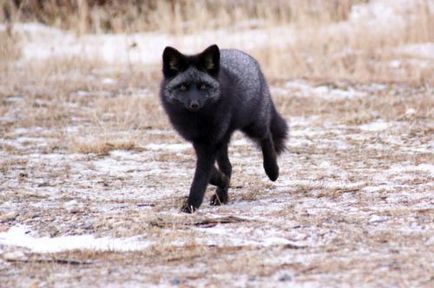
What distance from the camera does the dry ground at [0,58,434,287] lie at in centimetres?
408

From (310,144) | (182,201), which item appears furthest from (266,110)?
(310,144)

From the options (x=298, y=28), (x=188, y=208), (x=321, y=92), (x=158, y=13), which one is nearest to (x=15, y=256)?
(x=188, y=208)

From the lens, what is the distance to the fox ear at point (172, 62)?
5.74m

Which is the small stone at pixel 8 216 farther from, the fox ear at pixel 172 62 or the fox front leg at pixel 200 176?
the fox ear at pixel 172 62

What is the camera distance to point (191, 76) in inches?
226

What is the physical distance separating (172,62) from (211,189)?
1.44m

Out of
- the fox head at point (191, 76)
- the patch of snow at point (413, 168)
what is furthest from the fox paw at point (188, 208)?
the patch of snow at point (413, 168)

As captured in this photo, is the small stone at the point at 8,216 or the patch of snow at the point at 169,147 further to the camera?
the patch of snow at the point at 169,147

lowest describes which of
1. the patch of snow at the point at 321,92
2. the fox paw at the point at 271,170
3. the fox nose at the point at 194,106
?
the patch of snow at the point at 321,92

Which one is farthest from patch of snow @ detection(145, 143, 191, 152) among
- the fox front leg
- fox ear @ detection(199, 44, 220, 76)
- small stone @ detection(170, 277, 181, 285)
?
small stone @ detection(170, 277, 181, 285)

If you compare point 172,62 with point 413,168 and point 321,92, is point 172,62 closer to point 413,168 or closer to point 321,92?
point 413,168

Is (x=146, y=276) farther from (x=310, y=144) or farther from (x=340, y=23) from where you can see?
(x=340, y=23)

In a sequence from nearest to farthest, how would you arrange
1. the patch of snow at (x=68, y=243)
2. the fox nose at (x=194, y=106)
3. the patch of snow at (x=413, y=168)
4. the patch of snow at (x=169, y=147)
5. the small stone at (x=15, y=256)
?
the small stone at (x=15, y=256) → the patch of snow at (x=68, y=243) → the fox nose at (x=194, y=106) → the patch of snow at (x=413, y=168) → the patch of snow at (x=169, y=147)

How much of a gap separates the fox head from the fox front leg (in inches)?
13.6
